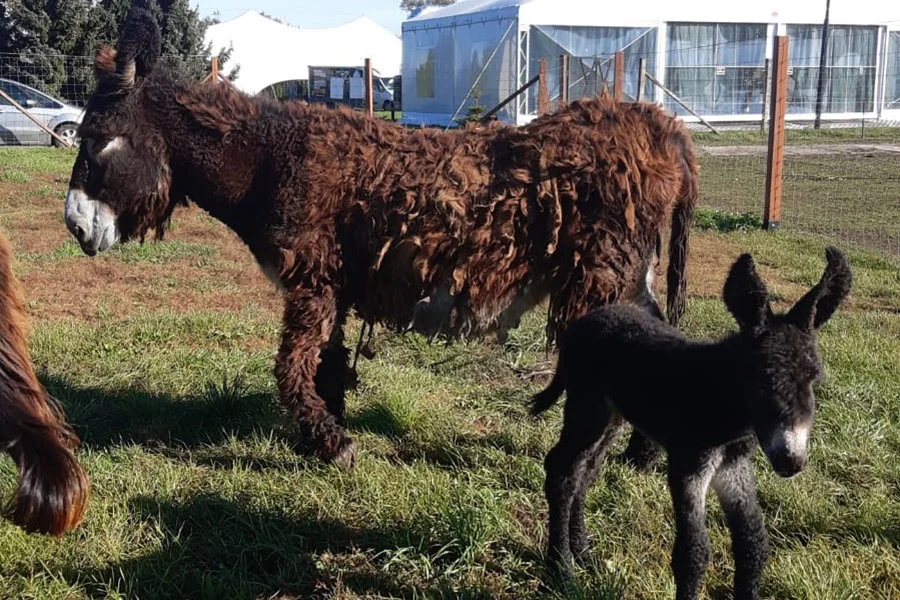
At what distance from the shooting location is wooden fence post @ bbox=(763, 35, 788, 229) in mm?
9539

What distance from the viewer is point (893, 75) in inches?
1067

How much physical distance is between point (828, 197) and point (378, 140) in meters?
9.91

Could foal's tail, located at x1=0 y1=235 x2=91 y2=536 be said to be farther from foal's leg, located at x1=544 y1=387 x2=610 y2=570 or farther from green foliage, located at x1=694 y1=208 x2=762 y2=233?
green foliage, located at x1=694 y1=208 x2=762 y2=233

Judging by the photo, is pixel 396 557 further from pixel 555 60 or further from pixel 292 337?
pixel 555 60

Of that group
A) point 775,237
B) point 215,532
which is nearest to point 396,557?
point 215,532

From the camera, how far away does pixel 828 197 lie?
1198 cm

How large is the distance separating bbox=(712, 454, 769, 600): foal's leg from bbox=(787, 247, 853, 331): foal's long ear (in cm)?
52

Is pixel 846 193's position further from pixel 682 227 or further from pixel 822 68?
pixel 822 68

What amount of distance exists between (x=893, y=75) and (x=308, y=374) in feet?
94.4

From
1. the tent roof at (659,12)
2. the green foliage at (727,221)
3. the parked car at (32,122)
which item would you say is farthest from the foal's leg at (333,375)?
the tent roof at (659,12)

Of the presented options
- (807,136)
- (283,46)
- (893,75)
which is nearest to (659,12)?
(807,136)

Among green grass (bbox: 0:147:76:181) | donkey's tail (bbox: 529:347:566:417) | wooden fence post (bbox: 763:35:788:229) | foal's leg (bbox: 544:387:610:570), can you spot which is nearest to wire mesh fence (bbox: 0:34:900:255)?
wooden fence post (bbox: 763:35:788:229)

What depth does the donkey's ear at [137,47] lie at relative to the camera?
3.94 meters

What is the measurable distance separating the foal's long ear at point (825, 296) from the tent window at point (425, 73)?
84.1 ft
